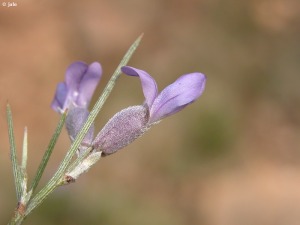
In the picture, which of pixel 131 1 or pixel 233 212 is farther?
pixel 131 1

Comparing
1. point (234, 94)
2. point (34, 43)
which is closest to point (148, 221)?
point (234, 94)

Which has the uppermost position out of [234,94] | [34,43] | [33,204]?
[33,204]

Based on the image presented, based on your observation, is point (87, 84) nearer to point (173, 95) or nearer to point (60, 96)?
point (60, 96)

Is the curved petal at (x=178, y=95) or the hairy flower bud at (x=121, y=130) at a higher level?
the curved petal at (x=178, y=95)

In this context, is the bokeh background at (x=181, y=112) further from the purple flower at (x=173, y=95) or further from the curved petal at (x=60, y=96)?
the purple flower at (x=173, y=95)

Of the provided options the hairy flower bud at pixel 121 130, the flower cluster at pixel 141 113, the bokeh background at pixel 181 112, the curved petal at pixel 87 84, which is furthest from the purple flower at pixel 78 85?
the bokeh background at pixel 181 112

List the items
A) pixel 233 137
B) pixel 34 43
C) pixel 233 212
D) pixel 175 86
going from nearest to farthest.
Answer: pixel 175 86, pixel 233 212, pixel 233 137, pixel 34 43

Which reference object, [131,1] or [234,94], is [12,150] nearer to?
[234,94]

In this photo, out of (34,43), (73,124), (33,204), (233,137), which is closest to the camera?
(33,204)

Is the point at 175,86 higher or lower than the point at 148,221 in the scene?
higher
